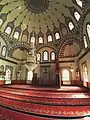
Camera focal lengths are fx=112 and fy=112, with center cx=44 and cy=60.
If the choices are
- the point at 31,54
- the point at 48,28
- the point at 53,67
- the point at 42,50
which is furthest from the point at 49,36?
the point at 31,54

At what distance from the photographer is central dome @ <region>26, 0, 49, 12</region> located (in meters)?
13.8

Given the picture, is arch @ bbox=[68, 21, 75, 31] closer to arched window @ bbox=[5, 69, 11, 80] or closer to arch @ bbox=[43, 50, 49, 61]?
arch @ bbox=[43, 50, 49, 61]

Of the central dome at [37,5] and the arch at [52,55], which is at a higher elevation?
the central dome at [37,5]

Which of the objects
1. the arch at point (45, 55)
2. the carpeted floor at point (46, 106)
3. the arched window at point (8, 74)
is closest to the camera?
the carpeted floor at point (46, 106)

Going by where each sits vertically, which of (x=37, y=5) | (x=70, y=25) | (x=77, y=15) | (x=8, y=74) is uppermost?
(x=37, y=5)

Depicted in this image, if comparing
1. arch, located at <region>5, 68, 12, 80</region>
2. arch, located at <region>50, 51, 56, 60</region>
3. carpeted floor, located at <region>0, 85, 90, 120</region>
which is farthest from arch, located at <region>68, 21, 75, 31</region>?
arch, located at <region>5, 68, 12, 80</region>

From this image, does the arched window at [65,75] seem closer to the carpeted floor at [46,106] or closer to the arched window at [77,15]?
the arched window at [77,15]

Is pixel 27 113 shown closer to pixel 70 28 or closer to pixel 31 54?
pixel 31 54

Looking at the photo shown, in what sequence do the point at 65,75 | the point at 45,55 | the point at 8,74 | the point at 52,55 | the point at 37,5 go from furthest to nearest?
1. the point at 45,55
2. the point at 52,55
3. the point at 8,74
4. the point at 65,75
5. the point at 37,5

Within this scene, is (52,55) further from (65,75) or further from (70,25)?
(70,25)

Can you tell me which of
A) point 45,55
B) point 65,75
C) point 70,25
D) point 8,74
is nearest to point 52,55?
point 45,55

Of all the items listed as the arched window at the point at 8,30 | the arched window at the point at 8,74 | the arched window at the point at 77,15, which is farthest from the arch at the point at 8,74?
the arched window at the point at 77,15

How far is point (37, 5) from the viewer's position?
14258 millimetres

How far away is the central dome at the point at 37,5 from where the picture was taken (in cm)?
1376
